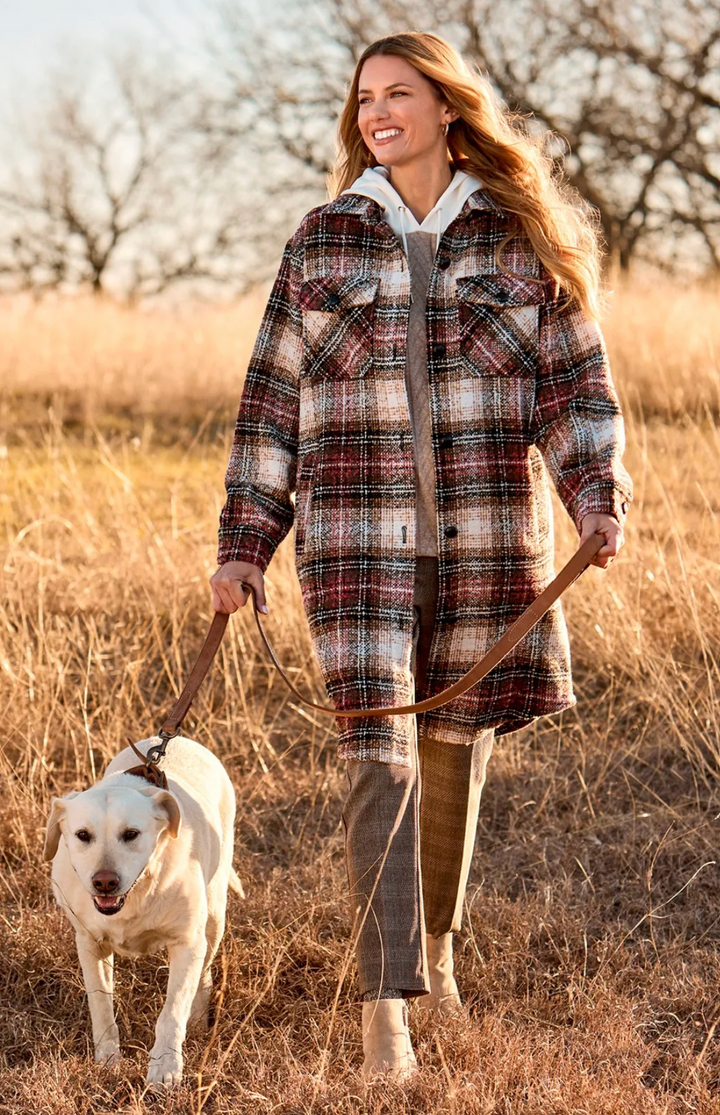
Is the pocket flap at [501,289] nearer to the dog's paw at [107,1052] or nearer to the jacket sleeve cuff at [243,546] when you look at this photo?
the jacket sleeve cuff at [243,546]

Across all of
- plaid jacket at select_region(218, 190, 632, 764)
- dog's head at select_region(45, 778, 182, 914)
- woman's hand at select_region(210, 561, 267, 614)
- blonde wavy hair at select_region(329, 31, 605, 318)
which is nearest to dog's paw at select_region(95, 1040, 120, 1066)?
dog's head at select_region(45, 778, 182, 914)

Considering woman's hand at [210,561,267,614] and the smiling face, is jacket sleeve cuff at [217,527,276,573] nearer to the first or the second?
woman's hand at [210,561,267,614]

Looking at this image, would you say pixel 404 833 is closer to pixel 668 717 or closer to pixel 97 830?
pixel 97 830

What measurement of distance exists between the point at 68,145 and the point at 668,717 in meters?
20.4

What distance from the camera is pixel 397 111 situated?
2824 mm

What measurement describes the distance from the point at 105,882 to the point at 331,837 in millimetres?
1559

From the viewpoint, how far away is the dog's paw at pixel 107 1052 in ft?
9.24

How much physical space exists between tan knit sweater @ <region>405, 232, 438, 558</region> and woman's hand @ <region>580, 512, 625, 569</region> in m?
0.32

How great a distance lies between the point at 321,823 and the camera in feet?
14.0

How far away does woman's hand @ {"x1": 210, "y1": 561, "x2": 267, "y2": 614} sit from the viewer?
9.18 feet

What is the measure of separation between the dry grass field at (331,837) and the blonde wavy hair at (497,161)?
1.64 m

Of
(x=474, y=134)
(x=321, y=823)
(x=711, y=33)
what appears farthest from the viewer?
(x=711, y=33)

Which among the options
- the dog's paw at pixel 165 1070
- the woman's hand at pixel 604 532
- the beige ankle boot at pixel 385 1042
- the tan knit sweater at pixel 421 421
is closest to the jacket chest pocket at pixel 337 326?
the tan knit sweater at pixel 421 421

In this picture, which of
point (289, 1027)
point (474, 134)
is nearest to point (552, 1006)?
point (289, 1027)
